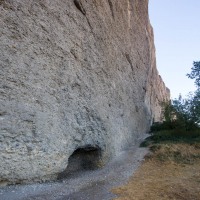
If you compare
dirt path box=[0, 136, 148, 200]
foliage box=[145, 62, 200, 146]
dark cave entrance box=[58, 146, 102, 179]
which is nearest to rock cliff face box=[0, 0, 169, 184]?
dark cave entrance box=[58, 146, 102, 179]

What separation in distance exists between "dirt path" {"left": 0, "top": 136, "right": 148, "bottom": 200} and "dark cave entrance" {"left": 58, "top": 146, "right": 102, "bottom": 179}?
0.38m

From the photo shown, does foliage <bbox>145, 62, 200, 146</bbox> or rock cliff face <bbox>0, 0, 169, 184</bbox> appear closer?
rock cliff face <bbox>0, 0, 169, 184</bbox>

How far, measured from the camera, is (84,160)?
11453mm

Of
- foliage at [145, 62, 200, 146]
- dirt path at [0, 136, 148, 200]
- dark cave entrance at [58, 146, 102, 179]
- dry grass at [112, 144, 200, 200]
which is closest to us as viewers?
dirt path at [0, 136, 148, 200]

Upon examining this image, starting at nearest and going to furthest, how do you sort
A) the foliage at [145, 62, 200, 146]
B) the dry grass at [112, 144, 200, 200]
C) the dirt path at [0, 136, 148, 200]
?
the dirt path at [0, 136, 148, 200] < the dry grass at [112, 144, 200, 200] < the foliage at [145, 62, 200, 146]

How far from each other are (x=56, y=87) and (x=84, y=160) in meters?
4.04

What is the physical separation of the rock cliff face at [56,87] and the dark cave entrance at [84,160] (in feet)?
0.16

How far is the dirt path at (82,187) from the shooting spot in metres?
7.35

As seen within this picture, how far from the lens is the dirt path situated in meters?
7.35

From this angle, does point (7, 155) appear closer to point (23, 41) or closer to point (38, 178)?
point (38, 178)

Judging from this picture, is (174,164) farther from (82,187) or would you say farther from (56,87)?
(56,87)

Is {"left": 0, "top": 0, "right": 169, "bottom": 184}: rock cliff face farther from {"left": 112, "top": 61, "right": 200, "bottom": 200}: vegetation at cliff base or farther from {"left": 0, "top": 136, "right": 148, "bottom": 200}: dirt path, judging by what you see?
{"left": 112, "top": 61, "right": 200, "bottom": 200}: vegetation at cliff base

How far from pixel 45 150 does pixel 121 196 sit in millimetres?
3015

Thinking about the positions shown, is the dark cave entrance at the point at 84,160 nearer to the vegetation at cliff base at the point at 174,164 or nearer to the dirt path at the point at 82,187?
the dirt path at the point at 82,187
